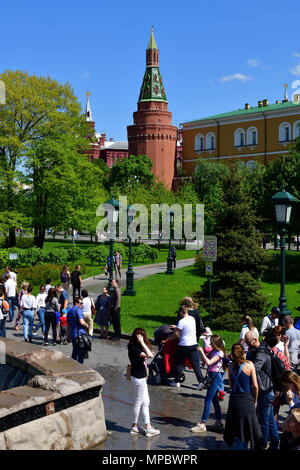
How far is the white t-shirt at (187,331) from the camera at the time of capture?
10086 millimetres

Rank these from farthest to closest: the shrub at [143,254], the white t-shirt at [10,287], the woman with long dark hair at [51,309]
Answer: the shrub at [143,254], the white t-shirt at [10,287], the woman with long dark hair at [51,309]

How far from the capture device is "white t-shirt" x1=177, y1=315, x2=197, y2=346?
10.1 meters

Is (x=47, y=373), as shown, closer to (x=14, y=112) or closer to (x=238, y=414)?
(x=238, y=414)

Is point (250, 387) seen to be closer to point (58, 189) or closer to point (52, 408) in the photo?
point (52, 408)

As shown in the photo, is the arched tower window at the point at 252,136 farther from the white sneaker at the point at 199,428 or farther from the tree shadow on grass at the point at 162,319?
the white sneaker at the point at 199,428

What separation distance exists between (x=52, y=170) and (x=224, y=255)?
77.2ft

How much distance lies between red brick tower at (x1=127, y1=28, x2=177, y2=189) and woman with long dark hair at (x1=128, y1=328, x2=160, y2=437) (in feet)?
249

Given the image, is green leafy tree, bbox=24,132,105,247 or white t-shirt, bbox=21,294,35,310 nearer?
white t-shirt, bbox=21,294,35,310

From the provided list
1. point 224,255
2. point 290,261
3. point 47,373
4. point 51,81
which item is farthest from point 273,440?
point 51,81

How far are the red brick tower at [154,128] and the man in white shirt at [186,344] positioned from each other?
73942 mm

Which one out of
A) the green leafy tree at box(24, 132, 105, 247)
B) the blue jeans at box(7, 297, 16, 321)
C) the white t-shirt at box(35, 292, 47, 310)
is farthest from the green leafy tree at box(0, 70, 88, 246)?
the white t-shirt at box(35, 292, 47, 310)

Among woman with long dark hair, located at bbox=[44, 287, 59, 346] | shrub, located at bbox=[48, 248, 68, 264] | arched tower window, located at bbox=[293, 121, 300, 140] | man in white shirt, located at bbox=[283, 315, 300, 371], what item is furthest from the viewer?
arched tower window, located at bbox=[293, 121, 300, 140]

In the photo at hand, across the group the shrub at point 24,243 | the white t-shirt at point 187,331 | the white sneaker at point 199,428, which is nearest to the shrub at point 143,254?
the shrub at point 24,243

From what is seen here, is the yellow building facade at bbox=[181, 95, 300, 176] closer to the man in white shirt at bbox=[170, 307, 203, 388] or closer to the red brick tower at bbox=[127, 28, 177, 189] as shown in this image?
the red brick tower at bbox=[127, 28, 177, 189]
